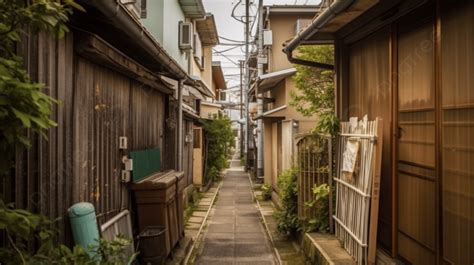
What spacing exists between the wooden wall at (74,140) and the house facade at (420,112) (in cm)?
346

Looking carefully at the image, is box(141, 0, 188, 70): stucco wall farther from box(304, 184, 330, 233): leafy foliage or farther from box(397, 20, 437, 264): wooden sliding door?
box(397, 20, 437, 264): wooden sliding door

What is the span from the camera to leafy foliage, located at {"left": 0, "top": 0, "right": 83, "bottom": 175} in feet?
7.99

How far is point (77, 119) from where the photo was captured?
5.07 meters

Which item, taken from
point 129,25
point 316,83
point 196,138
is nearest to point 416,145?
point 129,25

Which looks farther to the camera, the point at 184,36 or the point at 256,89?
the point at 256,89

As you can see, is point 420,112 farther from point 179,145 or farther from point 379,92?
point 179,145

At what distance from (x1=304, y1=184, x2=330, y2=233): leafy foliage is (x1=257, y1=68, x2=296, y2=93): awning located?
7373 mm

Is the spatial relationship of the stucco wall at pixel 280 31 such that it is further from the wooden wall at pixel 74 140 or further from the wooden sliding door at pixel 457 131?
the wooden sliding door at pixel 457 131

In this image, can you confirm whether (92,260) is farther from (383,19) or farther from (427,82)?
(383,19)

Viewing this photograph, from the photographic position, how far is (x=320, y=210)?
9.59m

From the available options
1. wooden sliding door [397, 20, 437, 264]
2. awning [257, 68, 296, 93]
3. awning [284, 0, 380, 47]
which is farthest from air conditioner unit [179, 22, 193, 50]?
wooden sliding door [397, 20, 437, 264]

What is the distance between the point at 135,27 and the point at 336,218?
5.12m

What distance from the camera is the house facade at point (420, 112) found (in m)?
4.54

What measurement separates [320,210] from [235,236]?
3946mm
